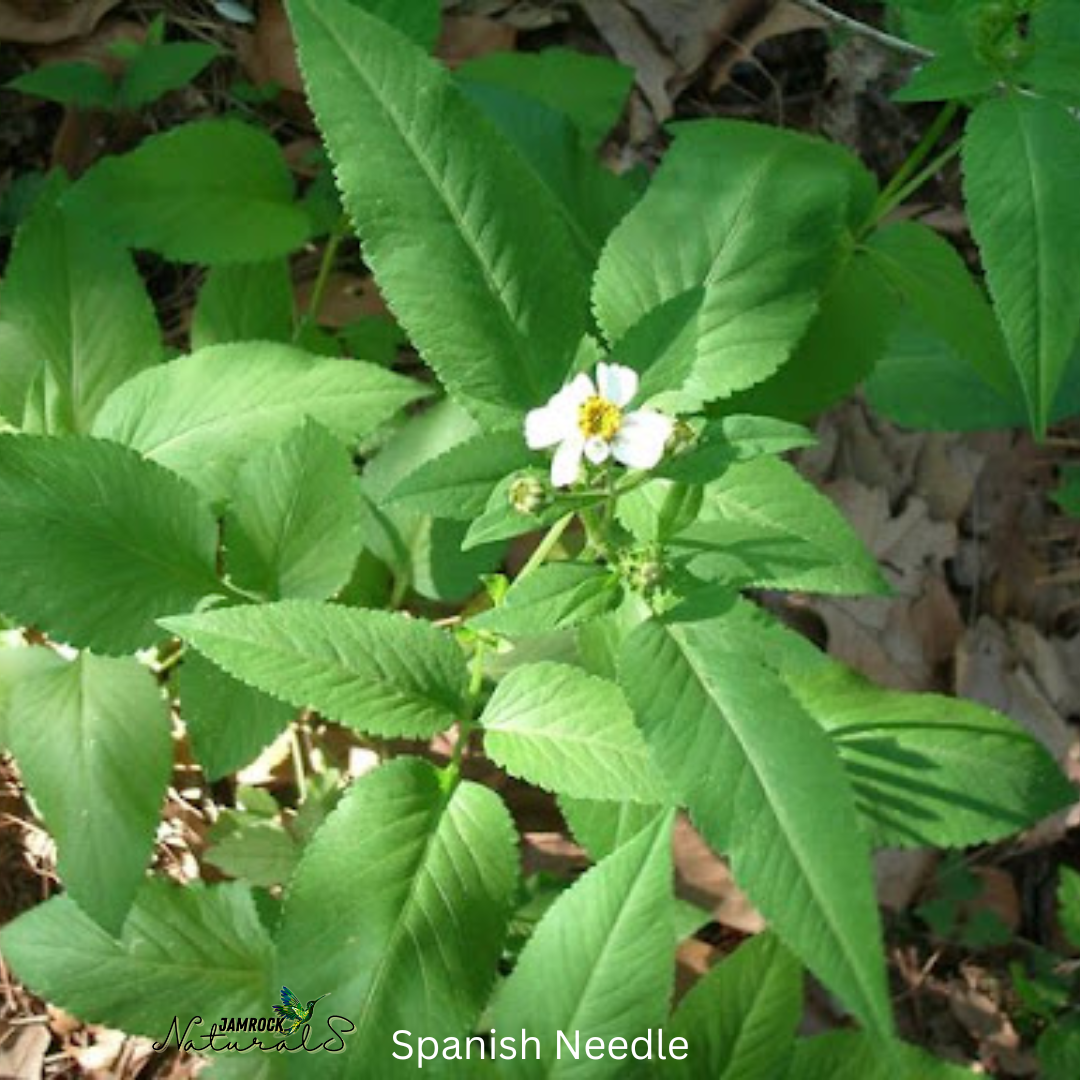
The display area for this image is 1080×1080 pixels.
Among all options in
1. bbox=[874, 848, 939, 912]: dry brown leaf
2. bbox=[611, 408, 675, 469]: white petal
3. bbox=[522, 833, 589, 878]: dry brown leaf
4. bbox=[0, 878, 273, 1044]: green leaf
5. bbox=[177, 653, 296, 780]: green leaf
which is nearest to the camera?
bbox=[611, 408, 675, 469]: white petal

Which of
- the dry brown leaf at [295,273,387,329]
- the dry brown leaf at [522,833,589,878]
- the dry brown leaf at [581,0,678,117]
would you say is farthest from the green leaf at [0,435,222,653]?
the dry brown leaf at [581,0,678,117]

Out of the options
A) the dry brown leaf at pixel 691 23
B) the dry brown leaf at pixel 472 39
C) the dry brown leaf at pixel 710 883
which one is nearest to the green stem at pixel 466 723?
the dry brown leaf at pixel 710 883

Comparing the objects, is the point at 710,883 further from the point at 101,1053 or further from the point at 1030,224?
the point at 1030,224

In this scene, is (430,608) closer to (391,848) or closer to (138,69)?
(391,848)

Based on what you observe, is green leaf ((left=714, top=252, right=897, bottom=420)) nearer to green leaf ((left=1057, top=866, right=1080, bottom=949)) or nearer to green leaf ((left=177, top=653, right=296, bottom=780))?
green leaf ((left=177, top=653, right=296, bottom=780))

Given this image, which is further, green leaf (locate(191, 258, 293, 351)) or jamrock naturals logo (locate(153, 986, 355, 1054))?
green leaf (locate(191, 258, 293, 351))

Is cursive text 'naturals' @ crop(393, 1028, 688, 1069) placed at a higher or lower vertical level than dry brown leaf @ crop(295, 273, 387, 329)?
lower
